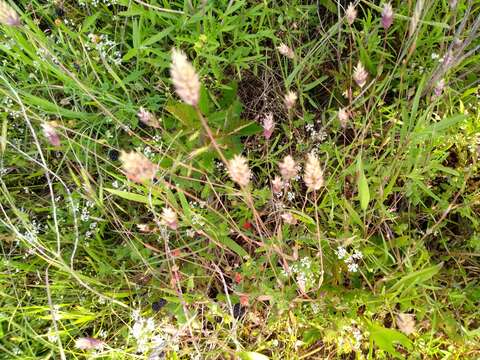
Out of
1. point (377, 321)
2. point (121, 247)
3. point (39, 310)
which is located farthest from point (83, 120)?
point (377, 321)

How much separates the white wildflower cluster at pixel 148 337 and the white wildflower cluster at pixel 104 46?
100cm

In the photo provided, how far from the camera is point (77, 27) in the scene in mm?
1904

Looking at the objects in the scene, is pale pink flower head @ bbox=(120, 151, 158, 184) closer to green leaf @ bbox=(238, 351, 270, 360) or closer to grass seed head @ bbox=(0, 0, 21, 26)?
grass seed head @ bbox=(0, 0, 21, 26)

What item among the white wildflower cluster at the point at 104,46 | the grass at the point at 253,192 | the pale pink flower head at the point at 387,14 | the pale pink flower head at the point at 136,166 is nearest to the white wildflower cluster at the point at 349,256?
the grass at the point at 253,192

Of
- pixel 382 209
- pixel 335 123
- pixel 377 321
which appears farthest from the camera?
pixel 335 123

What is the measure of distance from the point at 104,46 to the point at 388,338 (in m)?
1.53

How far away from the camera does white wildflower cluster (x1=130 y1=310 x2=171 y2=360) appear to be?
1633 mm

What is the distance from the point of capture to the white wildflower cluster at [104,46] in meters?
1.70

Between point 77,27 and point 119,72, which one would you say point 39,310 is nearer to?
point 119,72

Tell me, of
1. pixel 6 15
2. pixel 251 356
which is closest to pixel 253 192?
pixel 251 356

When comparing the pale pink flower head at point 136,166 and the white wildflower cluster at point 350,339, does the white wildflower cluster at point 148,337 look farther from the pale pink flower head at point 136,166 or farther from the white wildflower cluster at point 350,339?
the pale pink flower head at point 136,166

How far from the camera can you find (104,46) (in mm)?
1787

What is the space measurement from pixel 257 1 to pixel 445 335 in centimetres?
150

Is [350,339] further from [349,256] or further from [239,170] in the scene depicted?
[239,170]
